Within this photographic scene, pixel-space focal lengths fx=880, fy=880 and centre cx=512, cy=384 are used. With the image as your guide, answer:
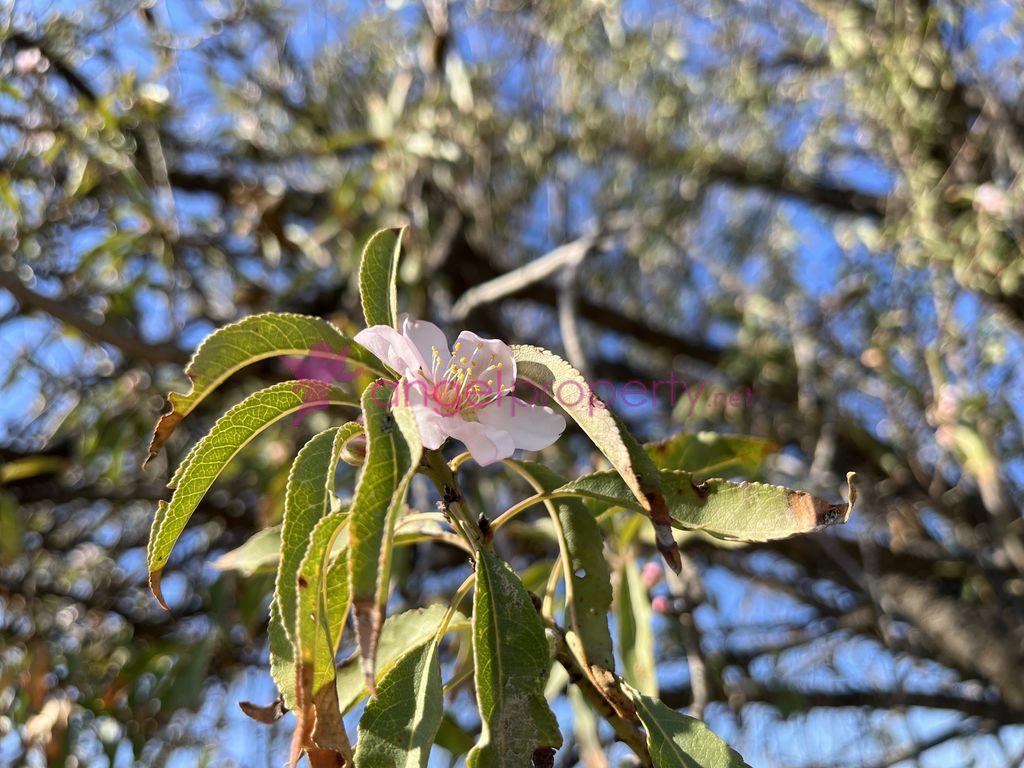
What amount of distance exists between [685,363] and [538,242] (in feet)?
2.41

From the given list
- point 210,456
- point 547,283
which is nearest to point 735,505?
point 210,456

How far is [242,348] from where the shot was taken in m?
0.70

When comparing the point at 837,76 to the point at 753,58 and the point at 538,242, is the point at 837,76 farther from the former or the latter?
the point at 538,242

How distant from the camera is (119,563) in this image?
8.77 feet

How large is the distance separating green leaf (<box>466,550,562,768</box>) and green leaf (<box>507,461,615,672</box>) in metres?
0.07

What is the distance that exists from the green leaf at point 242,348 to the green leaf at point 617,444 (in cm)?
19

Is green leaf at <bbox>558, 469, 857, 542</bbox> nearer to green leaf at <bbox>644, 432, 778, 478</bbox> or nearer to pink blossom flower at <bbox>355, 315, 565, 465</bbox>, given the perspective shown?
pink blossom flower at <bbox>355, 315, 565, 465</bbox>

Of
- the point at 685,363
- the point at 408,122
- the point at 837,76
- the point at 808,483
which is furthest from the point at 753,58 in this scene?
the point at 808,483

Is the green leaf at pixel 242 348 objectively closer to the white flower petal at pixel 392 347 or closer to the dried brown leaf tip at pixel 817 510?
the white flower petal at pixel 392 347

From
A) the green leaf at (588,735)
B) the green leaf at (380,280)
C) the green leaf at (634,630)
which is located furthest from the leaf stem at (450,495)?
the green leaf at (588,735)

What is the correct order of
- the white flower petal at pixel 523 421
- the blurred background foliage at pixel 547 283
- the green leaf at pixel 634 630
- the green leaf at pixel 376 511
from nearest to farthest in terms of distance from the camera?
the green leaf at pixel 376 511
the white flower petal at pixel 523 421
the green leaf at pixel 634 630
the blurred background foliage at pixel 547 283

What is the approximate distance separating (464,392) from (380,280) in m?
0.13

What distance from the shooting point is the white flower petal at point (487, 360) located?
730 mm

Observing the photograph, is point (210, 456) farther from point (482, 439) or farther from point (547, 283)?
point (547, 283)
